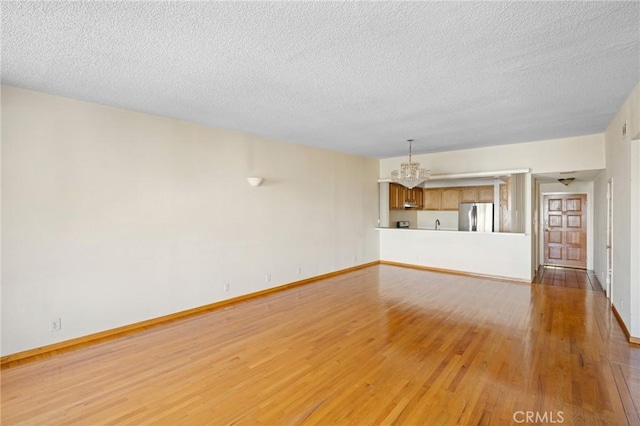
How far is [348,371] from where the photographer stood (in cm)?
282

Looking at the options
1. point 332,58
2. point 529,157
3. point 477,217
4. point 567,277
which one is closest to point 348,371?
point 332,58

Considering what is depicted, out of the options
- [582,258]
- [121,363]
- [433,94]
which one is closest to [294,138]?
[433,94]

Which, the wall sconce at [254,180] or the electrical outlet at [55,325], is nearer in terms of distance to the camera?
the electrical outlet at [55,325]

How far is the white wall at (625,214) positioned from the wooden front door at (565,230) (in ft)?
12.2

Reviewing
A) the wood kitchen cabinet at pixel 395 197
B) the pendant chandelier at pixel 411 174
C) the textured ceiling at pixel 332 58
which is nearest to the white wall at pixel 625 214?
the textured ceiling at pixel 332 58

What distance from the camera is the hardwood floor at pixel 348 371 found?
2250 mm

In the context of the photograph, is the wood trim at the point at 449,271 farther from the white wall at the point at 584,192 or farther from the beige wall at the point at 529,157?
the white wall at the point at 584,192

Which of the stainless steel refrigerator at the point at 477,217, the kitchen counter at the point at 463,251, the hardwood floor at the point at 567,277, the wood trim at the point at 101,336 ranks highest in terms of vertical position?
the stainless steel refrigerator at the point at 477,217

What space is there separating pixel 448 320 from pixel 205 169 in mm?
4026

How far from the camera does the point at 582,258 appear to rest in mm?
7531

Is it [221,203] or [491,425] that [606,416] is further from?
[221,203]

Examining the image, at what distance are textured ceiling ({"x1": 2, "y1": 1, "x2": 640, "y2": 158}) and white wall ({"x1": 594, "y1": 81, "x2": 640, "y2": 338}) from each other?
0.97ft

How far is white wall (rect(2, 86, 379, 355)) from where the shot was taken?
3.16 m

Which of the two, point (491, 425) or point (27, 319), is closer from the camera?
point (491, 425)
